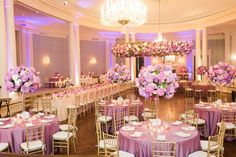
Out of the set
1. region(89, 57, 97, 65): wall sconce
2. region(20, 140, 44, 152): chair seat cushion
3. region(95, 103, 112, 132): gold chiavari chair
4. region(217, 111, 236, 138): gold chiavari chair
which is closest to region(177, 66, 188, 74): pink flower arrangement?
region(89, 57, 97, 65): wall sconce

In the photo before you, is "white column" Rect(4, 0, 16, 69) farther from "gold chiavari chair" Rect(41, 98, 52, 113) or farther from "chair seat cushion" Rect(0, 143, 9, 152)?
"chair seat cushion" Rect(0, 143, 9, 152)

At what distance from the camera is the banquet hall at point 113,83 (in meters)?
4.53

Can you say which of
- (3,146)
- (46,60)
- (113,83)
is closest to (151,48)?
(113,83)

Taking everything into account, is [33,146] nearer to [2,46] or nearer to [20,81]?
A: [20,81]

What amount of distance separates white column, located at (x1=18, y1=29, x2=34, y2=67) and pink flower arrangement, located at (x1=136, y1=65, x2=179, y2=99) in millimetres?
11843

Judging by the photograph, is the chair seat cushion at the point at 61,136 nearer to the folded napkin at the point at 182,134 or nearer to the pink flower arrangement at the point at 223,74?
the folded napkin at the point at 182,134

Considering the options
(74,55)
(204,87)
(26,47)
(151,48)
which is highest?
(26,47)

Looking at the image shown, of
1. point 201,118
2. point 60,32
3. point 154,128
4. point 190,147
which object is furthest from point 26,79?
point 60,32

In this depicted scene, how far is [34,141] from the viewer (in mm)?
5102

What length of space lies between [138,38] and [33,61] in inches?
377

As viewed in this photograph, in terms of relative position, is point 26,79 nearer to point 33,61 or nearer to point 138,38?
point 33,61

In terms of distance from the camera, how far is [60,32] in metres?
17.5

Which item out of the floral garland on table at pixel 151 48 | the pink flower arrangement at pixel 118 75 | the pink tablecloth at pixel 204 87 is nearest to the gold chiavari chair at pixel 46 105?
the pink flower arrangement at pixel 118 75

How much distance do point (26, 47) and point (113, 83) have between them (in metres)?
6.71
